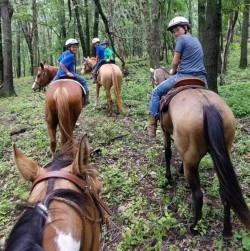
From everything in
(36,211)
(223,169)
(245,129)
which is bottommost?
(245,129)

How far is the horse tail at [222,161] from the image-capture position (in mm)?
3686

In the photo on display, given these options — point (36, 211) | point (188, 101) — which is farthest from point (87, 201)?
point (188, 101)

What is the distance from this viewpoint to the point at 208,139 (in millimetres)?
3916

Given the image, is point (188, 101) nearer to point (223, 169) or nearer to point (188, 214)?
point (223, 169)

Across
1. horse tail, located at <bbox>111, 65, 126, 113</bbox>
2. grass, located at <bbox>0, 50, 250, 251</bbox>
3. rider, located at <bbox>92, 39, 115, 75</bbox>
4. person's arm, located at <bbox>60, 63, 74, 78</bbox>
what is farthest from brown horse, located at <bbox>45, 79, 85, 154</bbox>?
rider, located at <bbox>92, 39, 115, 75</bbox>

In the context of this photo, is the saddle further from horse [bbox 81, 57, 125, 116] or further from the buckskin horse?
horse [bbox 81, 57, 125, 116]

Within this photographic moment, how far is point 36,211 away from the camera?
1.74m

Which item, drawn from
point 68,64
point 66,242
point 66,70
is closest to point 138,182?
point 66,70

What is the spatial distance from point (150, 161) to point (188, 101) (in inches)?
97.6

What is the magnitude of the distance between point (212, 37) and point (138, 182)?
4.62 meters

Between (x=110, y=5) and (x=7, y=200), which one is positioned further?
(x=110, y=5)

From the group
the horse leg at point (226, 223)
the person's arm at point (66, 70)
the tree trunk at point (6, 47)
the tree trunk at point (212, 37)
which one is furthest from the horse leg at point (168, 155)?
the tree trunk at point (6, 47)

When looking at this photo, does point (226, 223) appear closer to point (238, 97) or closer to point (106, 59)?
point (238, 97)

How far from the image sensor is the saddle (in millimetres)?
4852
